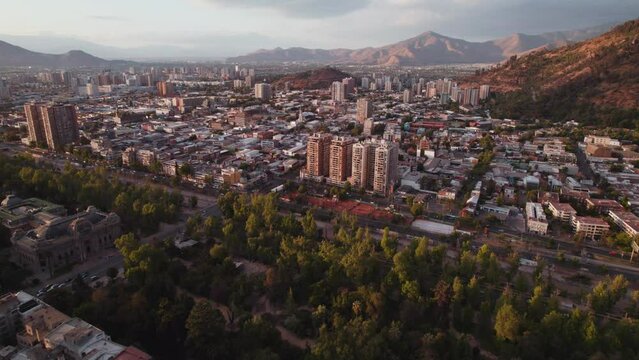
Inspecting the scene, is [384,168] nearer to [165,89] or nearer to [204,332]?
[204,332]

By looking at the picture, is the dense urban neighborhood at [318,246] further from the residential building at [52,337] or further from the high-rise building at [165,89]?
the high-rise building at [165,89]

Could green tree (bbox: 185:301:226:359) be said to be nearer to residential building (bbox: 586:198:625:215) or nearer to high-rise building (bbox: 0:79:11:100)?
residential building (bbox: 586:198:625:215)

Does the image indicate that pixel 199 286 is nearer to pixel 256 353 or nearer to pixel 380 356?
pixel 256 353

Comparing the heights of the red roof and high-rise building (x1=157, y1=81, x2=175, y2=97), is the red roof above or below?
below

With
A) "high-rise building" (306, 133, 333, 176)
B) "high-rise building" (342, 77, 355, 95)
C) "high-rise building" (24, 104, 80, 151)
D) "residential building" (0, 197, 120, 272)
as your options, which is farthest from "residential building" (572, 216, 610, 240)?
"high-rise building" (342, 77, 355, 95)

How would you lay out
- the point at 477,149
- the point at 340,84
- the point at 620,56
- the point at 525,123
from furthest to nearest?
the point at 340,84 < the point at 620,56 < the point at 525,123 < the point at 477,149

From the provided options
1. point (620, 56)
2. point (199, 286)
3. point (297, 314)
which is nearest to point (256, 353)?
point (297, 314)

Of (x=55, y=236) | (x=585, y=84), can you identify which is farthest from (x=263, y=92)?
(x=55, y=236)
